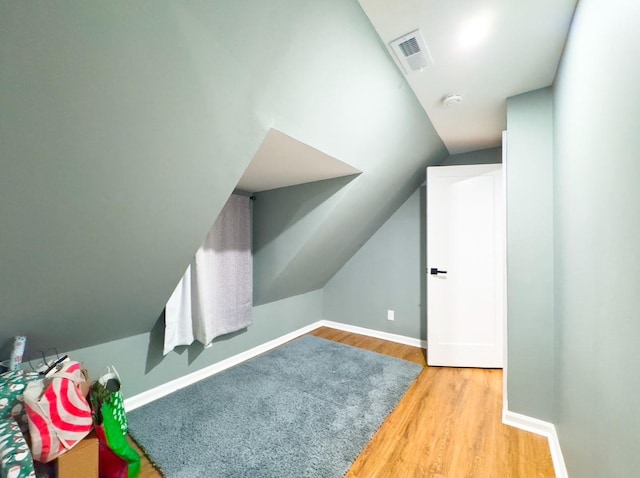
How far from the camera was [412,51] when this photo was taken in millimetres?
1286

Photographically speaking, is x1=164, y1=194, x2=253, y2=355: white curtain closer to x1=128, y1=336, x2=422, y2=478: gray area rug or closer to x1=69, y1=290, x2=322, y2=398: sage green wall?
x1=69, y1=290, x2=322, y2=398: sage green wall

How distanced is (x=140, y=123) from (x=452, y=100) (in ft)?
5.95

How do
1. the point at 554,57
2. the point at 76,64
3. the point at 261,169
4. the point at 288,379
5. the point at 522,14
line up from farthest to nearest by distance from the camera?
the point at 288,379, the point at 261,169, the point at 554,57, the point at 522,14, the point at 76,64

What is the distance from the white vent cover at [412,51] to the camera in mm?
1197

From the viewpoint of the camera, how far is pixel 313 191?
2.26 metres

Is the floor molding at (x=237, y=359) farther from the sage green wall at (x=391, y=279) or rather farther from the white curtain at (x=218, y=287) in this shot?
the white curtain at (x=218, y=287)

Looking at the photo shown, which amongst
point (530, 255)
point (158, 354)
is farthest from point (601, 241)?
point (158, 354)

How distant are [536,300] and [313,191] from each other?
1.78m

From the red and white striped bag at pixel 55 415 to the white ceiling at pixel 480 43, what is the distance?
2.10 m

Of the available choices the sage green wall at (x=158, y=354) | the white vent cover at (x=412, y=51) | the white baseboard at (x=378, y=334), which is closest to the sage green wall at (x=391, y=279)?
the white baseboard at (x=378, y=334)

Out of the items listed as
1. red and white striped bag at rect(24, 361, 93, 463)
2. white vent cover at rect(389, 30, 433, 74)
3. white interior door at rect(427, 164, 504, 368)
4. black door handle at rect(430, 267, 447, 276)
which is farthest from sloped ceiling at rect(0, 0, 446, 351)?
black door handle at rect(430, 267, 447, 276)

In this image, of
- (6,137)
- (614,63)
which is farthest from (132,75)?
(614,63)

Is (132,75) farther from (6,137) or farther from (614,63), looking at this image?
(614,63)

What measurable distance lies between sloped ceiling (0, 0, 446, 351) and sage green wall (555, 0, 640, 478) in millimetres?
822
